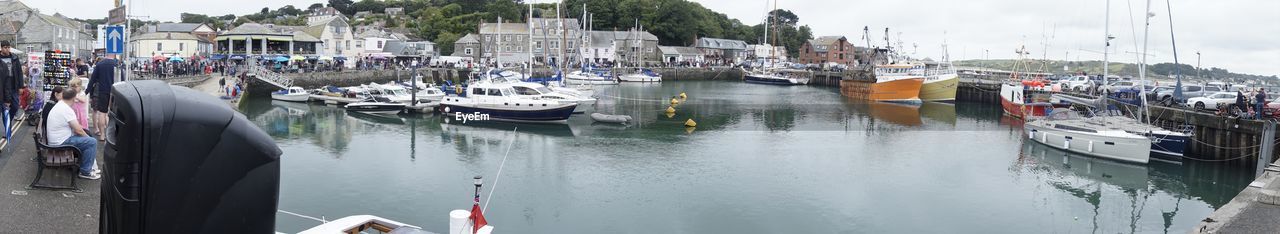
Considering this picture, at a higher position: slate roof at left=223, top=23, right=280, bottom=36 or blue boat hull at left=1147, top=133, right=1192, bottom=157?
slate roof at left=223, top=23, right=280, bottom=36

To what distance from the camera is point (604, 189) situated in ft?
67.6

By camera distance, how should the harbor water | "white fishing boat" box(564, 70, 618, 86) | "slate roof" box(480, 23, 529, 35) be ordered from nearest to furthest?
the harbor water, "white fishing boat" box(564, 70, 618, 86), "slate roof" box(480, 23, 529, 35)

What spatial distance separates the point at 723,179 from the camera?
2252 cm

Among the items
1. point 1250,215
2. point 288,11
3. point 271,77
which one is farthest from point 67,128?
point 288,11

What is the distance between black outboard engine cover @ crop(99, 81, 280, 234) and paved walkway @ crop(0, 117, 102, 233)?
4.21m

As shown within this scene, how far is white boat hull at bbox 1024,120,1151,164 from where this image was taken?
26500mm

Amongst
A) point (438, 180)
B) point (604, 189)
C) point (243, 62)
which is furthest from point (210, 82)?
point (604, 189)

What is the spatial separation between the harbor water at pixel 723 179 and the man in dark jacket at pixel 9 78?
4.84 metres

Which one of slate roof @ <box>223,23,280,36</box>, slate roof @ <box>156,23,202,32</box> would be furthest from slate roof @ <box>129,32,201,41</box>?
slate roof @ <box>223,23,280,36</box>

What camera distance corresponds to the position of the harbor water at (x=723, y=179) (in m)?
17.6

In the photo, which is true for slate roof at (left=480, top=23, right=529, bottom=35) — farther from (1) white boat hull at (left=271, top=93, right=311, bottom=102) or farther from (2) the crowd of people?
(2) the crowd of people

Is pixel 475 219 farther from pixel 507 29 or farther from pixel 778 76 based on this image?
pixel 507 29

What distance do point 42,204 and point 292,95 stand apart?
131 ft

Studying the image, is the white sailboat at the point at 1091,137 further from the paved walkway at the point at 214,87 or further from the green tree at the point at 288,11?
the green tree at the point at 288,11
